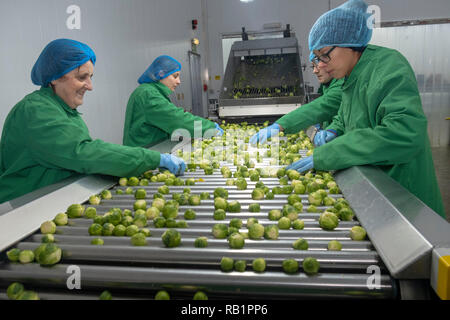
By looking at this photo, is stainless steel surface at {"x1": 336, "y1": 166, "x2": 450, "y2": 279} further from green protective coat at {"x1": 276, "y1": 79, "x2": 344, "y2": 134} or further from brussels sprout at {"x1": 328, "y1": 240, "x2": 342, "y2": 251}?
green protective coat at {"x1": 276, "y1": 79, "x2": 344, "y2": 134}

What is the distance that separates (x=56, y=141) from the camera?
1965 millimetres

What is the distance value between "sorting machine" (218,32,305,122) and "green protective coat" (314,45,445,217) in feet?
9.16

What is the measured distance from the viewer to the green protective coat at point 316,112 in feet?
11.7

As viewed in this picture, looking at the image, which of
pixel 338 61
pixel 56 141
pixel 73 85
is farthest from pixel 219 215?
pixel 73 85

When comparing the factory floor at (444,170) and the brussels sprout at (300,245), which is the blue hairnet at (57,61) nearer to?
the brussels sprout at (300,245)

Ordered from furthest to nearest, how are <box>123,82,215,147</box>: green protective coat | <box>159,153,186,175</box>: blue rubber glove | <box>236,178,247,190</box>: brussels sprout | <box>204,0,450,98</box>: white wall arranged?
<box>204,0,450,98</box>: white wall < <box>123,82,215,147</box>: green protective coat < <box>159,153,186,175</box>: blue rubber glove < <box>236,178,247,190</box>: brussels sprout

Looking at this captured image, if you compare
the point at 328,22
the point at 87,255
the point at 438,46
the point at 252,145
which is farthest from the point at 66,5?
the point at 438,46

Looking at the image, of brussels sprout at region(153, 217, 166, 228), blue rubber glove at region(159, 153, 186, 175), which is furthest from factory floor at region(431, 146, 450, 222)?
brussels sprout at region(153, 217, 166, 228)

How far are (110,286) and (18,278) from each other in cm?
32

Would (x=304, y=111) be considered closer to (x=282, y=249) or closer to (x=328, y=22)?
(x=328, y=22)

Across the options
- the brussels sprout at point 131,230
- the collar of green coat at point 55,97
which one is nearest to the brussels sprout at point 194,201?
the brussels sprout at point 131,230

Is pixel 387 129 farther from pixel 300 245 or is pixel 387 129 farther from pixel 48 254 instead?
pixel 48 254

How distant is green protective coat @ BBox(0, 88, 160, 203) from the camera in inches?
77.7

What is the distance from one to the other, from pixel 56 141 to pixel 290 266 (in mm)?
1497
